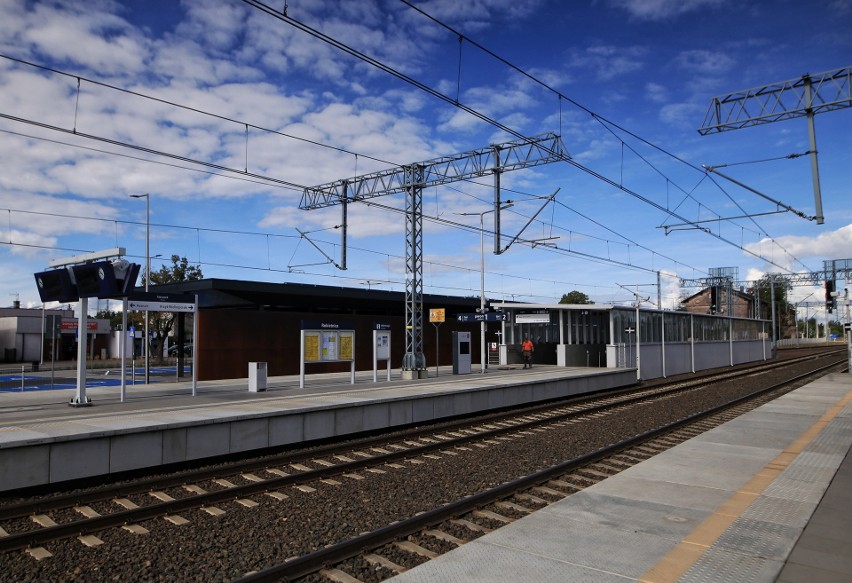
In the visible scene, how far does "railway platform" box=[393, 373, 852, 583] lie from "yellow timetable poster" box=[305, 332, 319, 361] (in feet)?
40.0

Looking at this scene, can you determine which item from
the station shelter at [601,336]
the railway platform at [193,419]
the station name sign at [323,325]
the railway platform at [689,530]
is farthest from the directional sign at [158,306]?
the station shelter at [601,336]

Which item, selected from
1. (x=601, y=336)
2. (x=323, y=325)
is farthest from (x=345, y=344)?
(x=601, y=336)

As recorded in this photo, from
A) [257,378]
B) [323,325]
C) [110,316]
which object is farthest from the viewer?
[110,316]

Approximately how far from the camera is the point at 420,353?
23.5 meters

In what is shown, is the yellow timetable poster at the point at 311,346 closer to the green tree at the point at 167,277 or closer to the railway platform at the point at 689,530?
the railway platform at the point at 689,530

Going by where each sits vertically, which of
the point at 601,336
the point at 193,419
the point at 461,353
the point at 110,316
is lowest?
the point at 193,419

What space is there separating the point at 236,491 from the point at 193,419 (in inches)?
125

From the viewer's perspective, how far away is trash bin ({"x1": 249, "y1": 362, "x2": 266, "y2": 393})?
18469mm

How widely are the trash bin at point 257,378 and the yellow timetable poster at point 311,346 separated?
1742mm

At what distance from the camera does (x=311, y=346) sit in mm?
20344

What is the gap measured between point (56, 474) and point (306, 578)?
569 centimetres

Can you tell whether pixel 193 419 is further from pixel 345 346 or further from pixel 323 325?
pixel 345 346

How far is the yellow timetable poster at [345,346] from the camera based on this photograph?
2114 centimetres

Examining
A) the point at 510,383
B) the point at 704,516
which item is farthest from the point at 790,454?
the point at 510,383
